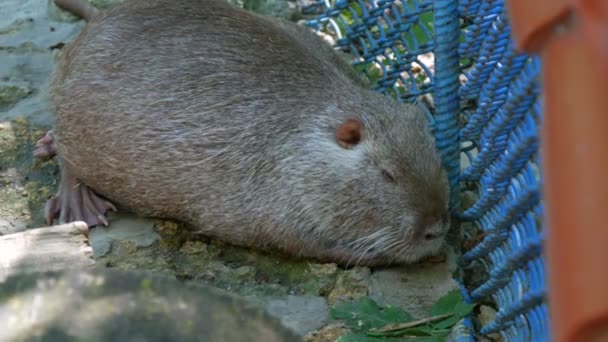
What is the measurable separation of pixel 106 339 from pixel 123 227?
2.50 metres

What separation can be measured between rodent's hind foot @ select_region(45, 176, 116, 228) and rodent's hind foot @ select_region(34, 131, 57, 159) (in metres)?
0.24

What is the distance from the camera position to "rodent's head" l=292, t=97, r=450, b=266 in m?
3.45

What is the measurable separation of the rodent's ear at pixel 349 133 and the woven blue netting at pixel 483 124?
317 millimetres

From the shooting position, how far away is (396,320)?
3.23 metres

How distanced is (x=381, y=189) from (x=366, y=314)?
0.51 meters

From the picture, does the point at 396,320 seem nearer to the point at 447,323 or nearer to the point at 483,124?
the point at 447,323

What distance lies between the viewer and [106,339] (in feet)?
4.82

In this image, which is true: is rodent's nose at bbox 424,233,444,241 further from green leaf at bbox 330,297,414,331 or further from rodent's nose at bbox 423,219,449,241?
green leaf at bbox 330,297,414,331

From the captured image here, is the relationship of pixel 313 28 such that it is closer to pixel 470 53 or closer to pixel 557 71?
pixel 470 53

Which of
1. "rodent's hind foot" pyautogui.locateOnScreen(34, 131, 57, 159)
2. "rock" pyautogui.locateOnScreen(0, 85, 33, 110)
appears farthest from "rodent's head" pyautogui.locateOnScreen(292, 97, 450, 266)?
"rock" pyautogui.locateOnScreen(0, 85, 33, 110)

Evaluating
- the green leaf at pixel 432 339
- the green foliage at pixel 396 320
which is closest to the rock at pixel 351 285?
the green foliage at pixel 396 320

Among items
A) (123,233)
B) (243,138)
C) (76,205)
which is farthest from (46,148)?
(243,138)

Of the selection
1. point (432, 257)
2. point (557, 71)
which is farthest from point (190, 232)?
point (557, 71)

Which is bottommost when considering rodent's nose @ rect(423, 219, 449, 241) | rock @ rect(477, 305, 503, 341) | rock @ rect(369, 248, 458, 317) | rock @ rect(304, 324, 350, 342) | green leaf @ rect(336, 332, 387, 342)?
rock @ rect(304, 324, 350, 342)
